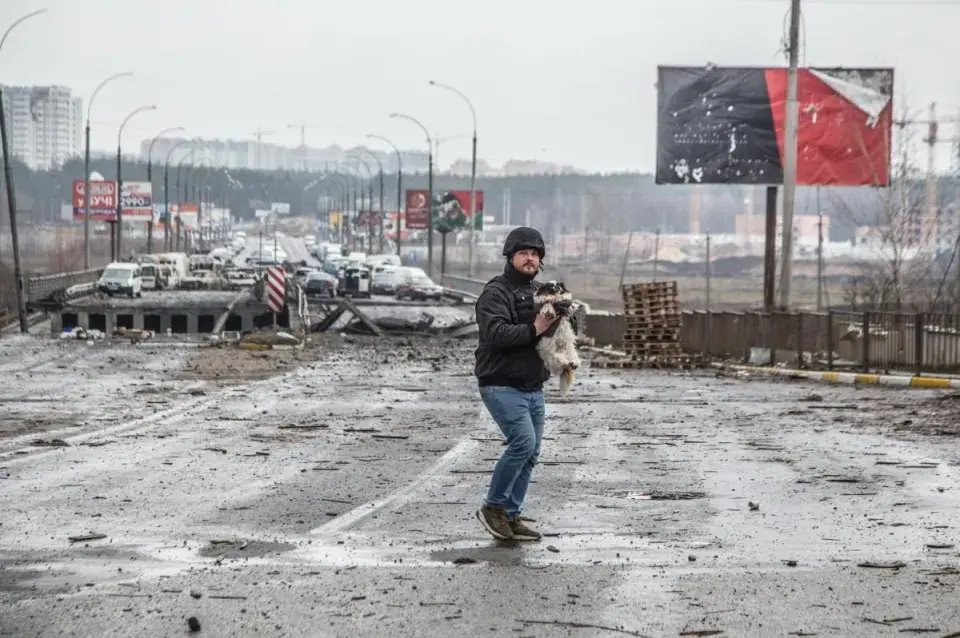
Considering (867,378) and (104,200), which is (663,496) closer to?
(867,378)

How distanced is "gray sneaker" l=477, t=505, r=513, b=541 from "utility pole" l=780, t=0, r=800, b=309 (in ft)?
93.0

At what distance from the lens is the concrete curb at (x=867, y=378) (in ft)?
94.1

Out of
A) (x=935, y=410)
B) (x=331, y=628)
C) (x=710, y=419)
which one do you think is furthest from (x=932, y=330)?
(x=331, y=628)

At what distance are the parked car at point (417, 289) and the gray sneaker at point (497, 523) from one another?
63.0 meters

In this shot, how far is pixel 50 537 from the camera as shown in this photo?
9836mm

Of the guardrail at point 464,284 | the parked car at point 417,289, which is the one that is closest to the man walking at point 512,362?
the guardrail at point 464,284

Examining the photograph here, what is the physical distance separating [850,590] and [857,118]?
39791mm

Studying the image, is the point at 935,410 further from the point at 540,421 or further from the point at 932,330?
the point at 540,421

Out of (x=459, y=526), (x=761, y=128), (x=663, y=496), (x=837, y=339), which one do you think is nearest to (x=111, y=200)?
(x=761, y=128)

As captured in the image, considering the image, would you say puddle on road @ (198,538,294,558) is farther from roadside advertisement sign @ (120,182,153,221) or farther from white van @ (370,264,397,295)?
roadside advertisement sign @ (120,182,153,221)

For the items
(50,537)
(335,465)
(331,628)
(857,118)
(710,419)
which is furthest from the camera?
(857,118)

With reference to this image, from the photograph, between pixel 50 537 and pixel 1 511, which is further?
pixel 1 511

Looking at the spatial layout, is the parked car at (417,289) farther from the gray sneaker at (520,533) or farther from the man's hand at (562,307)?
the man's hand at (562,307)

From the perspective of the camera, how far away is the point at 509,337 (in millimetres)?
9469
